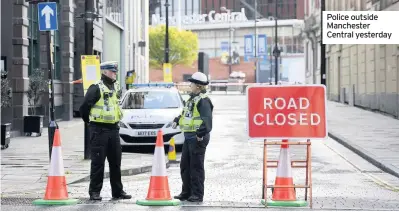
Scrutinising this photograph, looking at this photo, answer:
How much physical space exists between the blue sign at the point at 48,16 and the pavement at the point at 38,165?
2626 millimetres

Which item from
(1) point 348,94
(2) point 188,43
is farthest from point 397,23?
(2) point 188,43

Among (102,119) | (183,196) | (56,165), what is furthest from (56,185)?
(183,196)

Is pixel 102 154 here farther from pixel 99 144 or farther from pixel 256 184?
pixel 256 184

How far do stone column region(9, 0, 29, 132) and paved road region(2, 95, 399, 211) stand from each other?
6.60 metres

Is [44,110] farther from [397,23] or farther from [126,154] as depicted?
[397,23]

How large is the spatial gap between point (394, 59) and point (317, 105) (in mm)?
23561

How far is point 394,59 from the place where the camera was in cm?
3303

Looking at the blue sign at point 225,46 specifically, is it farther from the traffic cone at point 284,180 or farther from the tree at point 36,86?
the traffic cone at point 284,180

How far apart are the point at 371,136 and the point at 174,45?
250 ft

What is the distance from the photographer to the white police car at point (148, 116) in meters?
18.6

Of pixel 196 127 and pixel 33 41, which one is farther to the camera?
pixel 33 41

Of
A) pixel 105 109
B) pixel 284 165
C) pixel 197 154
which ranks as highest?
pixel 105 109

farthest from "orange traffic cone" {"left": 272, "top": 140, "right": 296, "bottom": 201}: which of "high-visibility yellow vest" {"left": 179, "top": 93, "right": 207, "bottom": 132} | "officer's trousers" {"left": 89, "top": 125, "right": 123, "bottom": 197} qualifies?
"officer's trousers" {"left": 89, "top": 125, "right": 123, "bottom": 197}

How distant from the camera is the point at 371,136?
2388 centimetres
